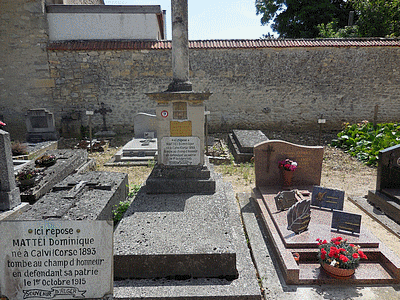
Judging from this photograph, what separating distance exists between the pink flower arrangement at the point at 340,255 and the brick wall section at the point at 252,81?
9.15m

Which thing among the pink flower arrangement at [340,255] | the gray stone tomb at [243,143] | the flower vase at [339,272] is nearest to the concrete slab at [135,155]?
the gray stone tomb at [243,143]

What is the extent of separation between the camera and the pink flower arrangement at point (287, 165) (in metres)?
5.53

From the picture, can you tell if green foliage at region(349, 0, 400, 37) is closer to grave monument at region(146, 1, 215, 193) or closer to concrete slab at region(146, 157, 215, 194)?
grave monument at region(146, 1, 215, 193)

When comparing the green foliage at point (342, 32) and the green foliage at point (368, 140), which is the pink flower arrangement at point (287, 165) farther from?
the green foliage at point (342, 32)

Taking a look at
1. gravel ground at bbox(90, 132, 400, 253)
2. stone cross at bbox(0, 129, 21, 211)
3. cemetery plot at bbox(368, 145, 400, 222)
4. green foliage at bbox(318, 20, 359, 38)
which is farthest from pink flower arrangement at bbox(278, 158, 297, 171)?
green foliage at bbox(318, 20, 359, 38)

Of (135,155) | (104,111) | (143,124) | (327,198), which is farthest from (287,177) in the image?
(104,111)

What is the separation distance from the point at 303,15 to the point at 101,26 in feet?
40.2

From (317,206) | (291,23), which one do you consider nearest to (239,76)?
(317,206)

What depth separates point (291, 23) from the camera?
18.9 meters

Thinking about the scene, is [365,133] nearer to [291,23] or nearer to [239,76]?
[239,76]

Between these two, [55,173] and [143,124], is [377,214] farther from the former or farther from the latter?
[143,124]

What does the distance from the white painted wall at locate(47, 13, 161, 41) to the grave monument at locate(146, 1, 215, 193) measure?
7255mm

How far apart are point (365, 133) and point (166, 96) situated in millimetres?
7829

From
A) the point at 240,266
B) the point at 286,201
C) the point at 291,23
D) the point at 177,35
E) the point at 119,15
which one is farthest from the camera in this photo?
the point at 291,23
